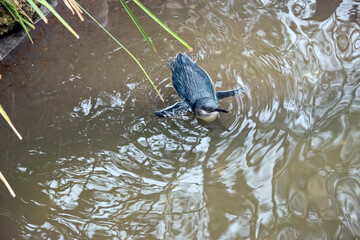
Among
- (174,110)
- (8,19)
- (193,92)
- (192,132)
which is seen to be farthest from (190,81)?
(8,19)

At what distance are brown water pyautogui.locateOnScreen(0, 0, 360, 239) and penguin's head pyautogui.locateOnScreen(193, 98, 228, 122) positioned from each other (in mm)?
131

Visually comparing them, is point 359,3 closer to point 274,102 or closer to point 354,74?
point 354,74

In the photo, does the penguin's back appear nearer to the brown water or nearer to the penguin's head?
the penguin's head

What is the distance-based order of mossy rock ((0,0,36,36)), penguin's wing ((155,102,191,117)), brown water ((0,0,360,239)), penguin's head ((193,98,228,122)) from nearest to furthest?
brown water ((0,0,360,239)), penguin's head ((193,98,228,122)), penguin's wing ((155,102,191,117)), mossy rock ((0,0,36,36))

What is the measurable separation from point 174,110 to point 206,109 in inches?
11.5

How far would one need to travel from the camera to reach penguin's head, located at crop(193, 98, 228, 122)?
111 inches

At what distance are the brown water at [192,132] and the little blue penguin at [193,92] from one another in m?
0.14

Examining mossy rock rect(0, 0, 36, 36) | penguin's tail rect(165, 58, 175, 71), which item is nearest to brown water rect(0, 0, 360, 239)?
penguin's tail rect(165, 58, 175, 71)

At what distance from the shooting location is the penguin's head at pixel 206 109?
111 inches

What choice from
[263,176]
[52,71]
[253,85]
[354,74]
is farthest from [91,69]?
[354,74]

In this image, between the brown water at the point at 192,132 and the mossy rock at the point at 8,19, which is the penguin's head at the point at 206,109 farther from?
the mossy rock at the point at 8,19

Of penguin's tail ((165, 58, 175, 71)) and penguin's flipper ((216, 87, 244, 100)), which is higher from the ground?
penguin's tail ((165, 58, 175, 71))

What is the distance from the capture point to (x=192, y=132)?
304 cm

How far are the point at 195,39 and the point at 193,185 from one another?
5.42ft
